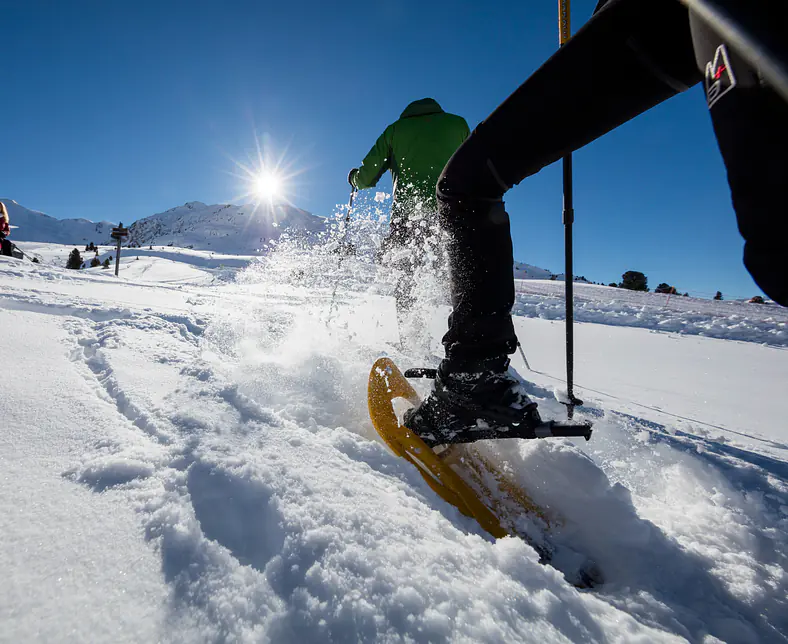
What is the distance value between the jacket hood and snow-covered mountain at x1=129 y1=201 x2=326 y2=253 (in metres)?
102

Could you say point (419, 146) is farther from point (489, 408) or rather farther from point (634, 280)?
point (634, 280)

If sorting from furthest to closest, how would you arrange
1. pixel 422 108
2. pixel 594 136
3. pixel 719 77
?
pixel 422 108
pixel 594 136
pixel 719 77

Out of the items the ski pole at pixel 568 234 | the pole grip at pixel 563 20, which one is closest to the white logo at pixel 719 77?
the ski pole at pixel 568 234

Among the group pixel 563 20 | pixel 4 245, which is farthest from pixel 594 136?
pixel 4 245

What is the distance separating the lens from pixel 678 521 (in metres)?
1.06

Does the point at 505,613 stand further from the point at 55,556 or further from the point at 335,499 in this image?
the point at 55,556

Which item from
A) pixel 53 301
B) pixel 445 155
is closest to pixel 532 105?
pixel 445 155

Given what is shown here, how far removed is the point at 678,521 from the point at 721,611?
1.14 feet

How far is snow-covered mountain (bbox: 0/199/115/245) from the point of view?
499ft

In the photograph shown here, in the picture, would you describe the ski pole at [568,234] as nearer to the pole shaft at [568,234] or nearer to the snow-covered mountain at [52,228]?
the pole shaft at [568,234]

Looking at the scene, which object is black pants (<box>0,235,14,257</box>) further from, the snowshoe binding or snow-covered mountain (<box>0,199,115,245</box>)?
snow-covered mountain (<box>0,199,115,245</box>)

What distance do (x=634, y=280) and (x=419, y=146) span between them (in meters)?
37.7

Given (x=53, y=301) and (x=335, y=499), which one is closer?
(x=335, y=499)

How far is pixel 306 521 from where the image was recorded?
66 centimetres
